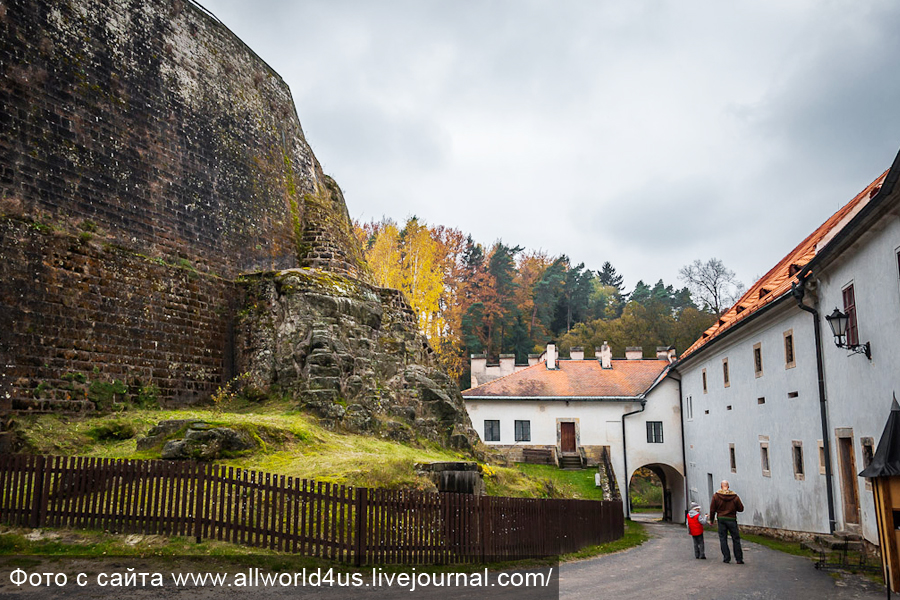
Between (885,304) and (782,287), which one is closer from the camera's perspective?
(885,304)

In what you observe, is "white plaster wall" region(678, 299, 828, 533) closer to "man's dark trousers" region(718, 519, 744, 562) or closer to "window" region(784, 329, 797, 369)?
"window" region(784, 329, 797, 369)

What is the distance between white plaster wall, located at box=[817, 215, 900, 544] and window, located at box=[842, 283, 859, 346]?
21cm

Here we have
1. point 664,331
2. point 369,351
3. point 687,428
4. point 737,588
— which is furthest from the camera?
point 664,331

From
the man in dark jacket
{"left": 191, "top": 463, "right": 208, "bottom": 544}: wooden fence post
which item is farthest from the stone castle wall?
the man in dark jacket

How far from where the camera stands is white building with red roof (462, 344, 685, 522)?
35.9 metres

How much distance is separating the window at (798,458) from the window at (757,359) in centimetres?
351

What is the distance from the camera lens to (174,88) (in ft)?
59.2

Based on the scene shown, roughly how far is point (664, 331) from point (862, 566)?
44470 millimetres

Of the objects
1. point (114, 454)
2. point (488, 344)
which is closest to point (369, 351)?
point (114, 454)

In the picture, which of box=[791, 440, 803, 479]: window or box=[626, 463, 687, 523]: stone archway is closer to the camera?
box=[791, 440, 803, 479]: window

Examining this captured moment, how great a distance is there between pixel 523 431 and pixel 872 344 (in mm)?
25241

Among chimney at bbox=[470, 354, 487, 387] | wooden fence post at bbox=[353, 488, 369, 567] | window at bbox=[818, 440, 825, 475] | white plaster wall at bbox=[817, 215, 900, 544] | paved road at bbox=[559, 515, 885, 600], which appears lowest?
paved road at bbox=[559, 515, 885, 600]

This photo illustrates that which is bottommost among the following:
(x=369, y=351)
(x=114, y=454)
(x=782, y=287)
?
(x=114, y=454)

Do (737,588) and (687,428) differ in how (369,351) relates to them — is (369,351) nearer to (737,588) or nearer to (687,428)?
(737,588)
